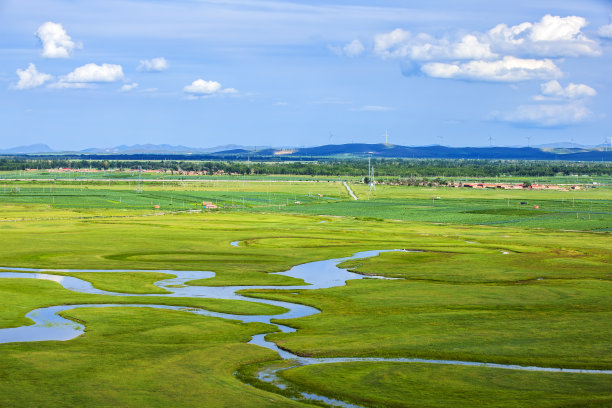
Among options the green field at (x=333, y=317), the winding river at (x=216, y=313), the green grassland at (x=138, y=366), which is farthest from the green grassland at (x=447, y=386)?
the green grassland at (x=138, y=366)

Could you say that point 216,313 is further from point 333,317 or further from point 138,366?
point 138,366

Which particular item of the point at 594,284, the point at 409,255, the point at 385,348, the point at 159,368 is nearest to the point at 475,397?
the point at 385,348

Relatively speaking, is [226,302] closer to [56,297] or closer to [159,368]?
[56,297]

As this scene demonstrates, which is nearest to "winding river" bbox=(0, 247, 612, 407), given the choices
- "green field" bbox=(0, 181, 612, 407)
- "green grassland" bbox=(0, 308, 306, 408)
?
"green field" bbox=(0, 181, 612, 407)

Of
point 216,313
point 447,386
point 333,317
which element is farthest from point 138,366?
point 333,317

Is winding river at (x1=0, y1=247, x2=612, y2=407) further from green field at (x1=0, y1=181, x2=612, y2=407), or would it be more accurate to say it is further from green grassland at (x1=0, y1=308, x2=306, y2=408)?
green grassland at (x1=0, y1=308, x2=306, y2=408)

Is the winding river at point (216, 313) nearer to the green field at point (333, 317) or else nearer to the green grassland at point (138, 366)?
the green field at point (333, 317)
